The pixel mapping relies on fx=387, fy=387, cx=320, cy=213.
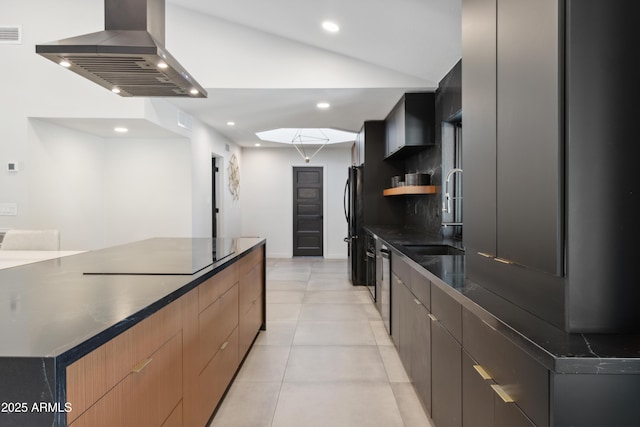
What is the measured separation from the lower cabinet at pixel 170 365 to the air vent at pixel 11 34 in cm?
392

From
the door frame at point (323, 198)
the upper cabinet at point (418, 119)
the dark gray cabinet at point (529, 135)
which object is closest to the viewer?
the dark gray cabinet at point (529, 135)

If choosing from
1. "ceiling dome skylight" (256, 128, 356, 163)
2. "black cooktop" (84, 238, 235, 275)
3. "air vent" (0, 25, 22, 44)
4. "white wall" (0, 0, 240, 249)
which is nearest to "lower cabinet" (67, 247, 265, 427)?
"black cooktop" (84, 238, 235, 275)

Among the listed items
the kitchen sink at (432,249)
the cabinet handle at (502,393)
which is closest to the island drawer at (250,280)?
the kitchen sink at (432,249)

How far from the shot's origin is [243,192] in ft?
29.0

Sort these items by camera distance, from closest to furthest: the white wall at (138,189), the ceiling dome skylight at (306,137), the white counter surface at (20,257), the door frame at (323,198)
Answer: the white counter surface at (20,257) → the white wall at (138,189) → the ceiling dome skylight at (306,137) → the door frame at (323,198)

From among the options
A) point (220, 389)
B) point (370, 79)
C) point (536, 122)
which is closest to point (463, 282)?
point (536, 122)

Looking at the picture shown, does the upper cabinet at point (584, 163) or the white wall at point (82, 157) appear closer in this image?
the upper cabinet at point (584, 163)

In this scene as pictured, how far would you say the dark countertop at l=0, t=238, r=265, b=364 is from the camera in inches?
36.5

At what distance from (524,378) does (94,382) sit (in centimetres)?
111

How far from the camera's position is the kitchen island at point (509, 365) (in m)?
0.88

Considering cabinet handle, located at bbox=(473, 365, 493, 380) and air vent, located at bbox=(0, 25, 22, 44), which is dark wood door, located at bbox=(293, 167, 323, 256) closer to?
air vent, located at bbox=(0, 25, 22, 44)

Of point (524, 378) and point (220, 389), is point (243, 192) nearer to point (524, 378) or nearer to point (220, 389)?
point (220, 389)

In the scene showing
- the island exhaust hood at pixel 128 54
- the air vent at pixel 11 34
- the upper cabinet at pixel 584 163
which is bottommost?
the upper cabinet at pixel 584 163

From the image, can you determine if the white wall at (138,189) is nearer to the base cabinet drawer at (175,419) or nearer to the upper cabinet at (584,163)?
the base cabinet drawer at (175,419)
